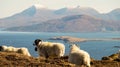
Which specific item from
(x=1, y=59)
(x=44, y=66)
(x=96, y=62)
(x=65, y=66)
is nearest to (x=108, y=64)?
(x=96, y=62)

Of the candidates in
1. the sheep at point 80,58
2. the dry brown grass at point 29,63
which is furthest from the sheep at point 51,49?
the sheep at point 80,58

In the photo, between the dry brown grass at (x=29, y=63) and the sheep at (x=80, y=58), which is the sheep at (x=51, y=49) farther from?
the sheep at (x=80, y=58)

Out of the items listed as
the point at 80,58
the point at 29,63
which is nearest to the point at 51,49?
the point at 29,63

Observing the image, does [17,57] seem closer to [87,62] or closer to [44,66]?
[44,66]

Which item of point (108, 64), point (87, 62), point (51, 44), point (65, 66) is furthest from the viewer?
point (51, 44)

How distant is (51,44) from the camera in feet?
73.2

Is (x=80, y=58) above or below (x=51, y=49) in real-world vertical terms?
below

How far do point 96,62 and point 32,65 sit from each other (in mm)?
6086

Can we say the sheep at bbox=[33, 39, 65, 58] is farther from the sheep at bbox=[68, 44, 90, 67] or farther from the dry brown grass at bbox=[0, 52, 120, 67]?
the sheep at bbox=[68, 44, 90, 67]

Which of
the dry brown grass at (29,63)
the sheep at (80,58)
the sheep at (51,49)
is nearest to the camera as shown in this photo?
the sheep at (80,58)

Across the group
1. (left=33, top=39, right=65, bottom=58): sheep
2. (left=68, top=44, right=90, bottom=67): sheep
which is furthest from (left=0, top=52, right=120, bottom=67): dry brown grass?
(left=33, top=39, right=65, bottom=58): sheep

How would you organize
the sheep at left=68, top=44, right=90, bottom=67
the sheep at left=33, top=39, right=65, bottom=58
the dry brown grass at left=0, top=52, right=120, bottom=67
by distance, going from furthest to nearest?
1. the sheep at left=33, top=39, right=65, bottom=58
2. the dry brown grass at left=0, top=52, right=120, bottom=67
3. the sheep at left=68, top=44, right=90, bottom=67

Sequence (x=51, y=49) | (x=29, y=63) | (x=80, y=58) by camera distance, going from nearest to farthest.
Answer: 1. (x=80, y=58)
2. (x=29, y=63)
3. (x=51, y=49)

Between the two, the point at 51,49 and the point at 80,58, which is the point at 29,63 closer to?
the point at 80,58
